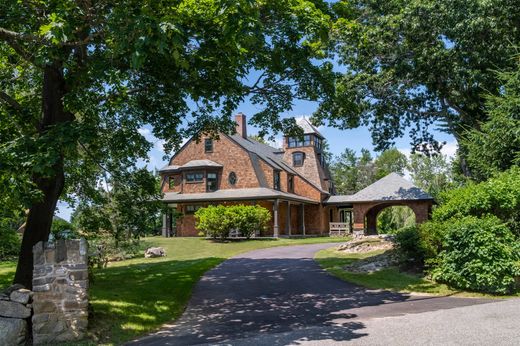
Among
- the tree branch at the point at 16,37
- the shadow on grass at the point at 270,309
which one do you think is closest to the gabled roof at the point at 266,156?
the shadow on grass at the point at 270,309

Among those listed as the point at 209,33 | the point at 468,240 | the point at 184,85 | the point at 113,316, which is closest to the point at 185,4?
the point at 209,33

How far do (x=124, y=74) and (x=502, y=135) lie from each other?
14.4 meters

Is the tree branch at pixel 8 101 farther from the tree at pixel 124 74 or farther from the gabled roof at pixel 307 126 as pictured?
the gabled roof at pixel 307 126

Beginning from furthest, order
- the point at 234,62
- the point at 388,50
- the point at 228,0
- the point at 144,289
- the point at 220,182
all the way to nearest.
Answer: the point at 220,182
the point at 388,50
the point at 144,289
the point at 234,62
the point at 228,0

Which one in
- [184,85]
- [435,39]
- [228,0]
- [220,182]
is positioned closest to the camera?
[228,0]

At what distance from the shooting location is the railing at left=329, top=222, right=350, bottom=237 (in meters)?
40.1

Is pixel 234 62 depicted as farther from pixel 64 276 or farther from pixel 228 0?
pixel 64 276

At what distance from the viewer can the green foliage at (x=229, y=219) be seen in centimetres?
2979

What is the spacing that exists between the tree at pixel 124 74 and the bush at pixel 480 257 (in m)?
5.68

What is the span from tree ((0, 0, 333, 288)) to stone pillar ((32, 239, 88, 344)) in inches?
50.3

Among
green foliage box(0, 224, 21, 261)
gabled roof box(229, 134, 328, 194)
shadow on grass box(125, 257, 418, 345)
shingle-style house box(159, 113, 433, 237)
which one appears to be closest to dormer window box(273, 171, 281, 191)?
shingle-style house box(159, 113, 433, 237)

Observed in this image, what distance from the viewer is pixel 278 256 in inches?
859

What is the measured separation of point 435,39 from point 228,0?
55.3 ft

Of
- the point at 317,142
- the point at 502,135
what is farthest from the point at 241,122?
the point at 502,135
